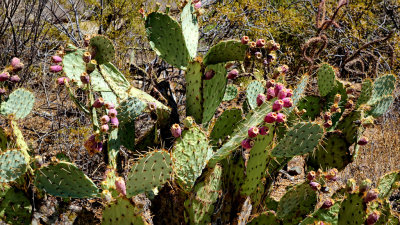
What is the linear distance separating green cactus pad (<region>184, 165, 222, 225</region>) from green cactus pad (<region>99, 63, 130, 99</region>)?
787mm

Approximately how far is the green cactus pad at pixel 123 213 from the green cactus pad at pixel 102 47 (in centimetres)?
104

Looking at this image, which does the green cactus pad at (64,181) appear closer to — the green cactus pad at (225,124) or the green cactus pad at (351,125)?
the green cactus pad at (225,124)

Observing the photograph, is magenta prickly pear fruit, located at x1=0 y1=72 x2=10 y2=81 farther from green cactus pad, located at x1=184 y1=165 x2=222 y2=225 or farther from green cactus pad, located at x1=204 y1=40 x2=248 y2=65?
green cactus pad, located at x1=184 y1=165 x2=222 y2=225

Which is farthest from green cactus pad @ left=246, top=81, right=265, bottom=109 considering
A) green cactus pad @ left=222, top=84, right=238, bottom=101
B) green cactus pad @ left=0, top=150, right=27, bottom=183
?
green cactus pad @ left=0, top=150, right=27, bottom=183

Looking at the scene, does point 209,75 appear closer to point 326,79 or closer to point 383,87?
point 326,79

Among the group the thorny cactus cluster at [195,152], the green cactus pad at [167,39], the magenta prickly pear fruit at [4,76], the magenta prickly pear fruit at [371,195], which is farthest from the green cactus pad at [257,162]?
the magenta prickly pear fruit at [4,76]

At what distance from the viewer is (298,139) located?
2.41m

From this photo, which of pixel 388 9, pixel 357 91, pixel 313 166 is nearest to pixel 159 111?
pixel 313 166

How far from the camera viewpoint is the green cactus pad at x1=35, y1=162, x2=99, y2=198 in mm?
2221

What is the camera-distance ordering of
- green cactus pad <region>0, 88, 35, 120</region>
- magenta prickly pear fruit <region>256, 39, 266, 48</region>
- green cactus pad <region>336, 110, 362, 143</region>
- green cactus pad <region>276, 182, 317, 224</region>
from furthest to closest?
green cactus pad <region>336, 110, 362, 143</region> → green cactus pad <region>0, 88, 35, 120</region> → magenta prickly pear fruit <region>256, 39, 266, 48</region> → green cactus pad <region>276, 182, 317, 224</region>

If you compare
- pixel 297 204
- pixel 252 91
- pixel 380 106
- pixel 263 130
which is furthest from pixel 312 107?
pixel 263 130

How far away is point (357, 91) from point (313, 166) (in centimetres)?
274

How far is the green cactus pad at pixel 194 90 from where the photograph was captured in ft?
8.20

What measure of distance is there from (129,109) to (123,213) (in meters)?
0.75
